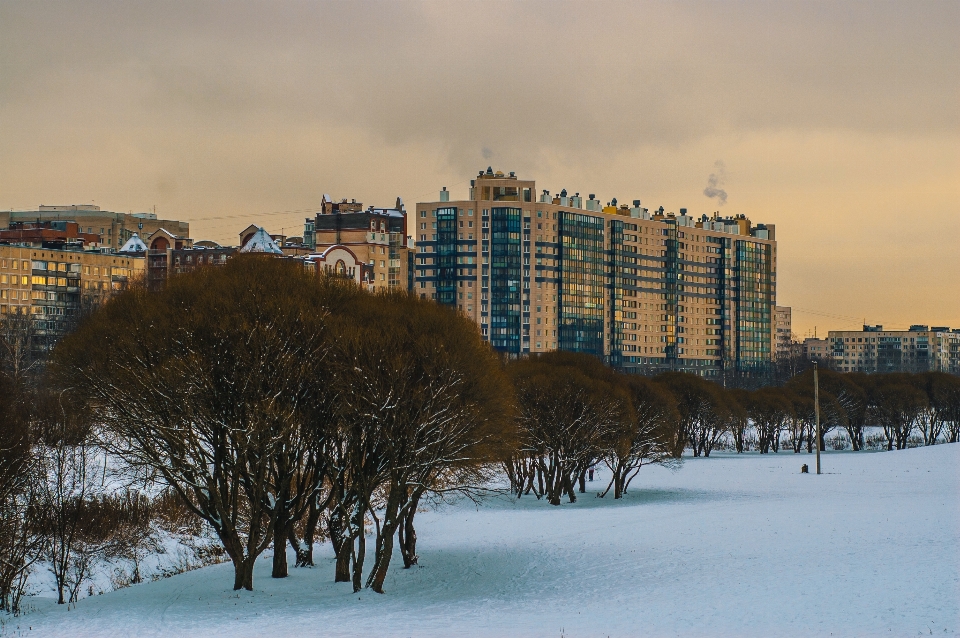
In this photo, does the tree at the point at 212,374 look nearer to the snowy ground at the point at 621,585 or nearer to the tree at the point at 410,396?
the tree at the point at 410,396

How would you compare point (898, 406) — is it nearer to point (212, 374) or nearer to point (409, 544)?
point (409, 544)

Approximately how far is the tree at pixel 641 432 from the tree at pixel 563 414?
1000 millimetres

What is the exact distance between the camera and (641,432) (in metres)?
96.6

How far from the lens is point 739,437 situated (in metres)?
152

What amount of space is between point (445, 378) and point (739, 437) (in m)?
109

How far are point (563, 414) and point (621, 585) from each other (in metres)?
36.4

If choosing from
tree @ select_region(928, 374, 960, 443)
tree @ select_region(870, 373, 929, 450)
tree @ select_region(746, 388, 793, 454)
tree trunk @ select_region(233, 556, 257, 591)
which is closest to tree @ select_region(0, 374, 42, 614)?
tree trunk @ select_region(233, 556, 257, 591)

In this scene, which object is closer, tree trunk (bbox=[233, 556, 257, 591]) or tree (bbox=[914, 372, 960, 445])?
tree trunk (bbox=[233, 556, 257, 591])

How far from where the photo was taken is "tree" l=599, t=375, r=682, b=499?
293ft

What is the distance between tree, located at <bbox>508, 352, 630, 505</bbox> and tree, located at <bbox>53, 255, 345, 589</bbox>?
116 ft

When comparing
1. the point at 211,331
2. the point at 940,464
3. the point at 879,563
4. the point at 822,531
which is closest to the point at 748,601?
the point at 879,563

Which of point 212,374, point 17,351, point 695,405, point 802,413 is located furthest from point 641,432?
point 17,351

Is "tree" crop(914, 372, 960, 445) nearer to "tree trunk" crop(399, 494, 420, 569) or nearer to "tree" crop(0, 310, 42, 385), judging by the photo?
"tree" crop(0, 310, 42, 385)

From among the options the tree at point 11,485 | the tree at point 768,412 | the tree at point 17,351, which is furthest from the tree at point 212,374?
the tree at point 768,412
